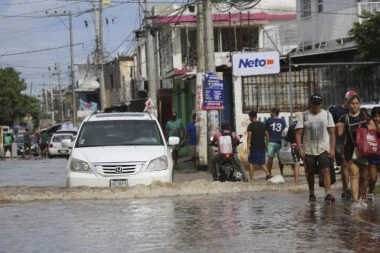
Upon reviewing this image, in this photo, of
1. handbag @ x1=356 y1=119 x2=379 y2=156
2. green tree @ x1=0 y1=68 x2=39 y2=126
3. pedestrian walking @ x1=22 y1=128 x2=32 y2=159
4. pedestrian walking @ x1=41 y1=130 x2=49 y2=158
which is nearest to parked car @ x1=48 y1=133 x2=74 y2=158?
pedestrian walking @ x1=22 y1=128 x2=32 y2=159

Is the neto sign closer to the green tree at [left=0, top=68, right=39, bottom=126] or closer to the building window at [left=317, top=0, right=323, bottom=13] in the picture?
the building window at [left=317, top=0, right=323, bottom=13]

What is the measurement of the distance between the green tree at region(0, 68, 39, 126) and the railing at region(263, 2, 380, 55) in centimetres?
4809

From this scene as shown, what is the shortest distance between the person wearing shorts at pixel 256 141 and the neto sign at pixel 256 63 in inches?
177

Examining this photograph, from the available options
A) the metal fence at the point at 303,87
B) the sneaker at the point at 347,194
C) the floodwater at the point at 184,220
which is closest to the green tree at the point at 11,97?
the metal fence at the point at 303,87

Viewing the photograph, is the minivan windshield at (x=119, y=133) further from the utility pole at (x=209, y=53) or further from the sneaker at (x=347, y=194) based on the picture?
the utility pole at (x=209, y=53)

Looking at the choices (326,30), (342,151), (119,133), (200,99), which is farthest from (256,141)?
(326,30)

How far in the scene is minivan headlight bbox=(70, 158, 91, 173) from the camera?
607 inches

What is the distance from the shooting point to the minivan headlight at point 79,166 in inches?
607

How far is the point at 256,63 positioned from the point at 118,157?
33.4 feet

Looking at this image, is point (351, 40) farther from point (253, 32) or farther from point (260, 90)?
point (253, 32)

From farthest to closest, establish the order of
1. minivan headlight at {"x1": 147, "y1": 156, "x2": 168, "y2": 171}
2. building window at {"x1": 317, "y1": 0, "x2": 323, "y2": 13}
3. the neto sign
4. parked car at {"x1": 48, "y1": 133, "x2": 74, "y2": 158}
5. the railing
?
parked car at {"x1": 48, "y1": 133, "x2": 74, "y2": 158} → building window at {"x1": 317, "y1": 0, "x2": 323, "y2": 13} → the railing → the neto sign → minivan headlight at {"x1": 147, "y1": 156, "x2": 168, "y2": 171}

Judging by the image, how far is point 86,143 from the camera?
53.9 feet

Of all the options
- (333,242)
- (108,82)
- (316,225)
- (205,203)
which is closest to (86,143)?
(205,203)

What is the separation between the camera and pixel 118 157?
607 inches
